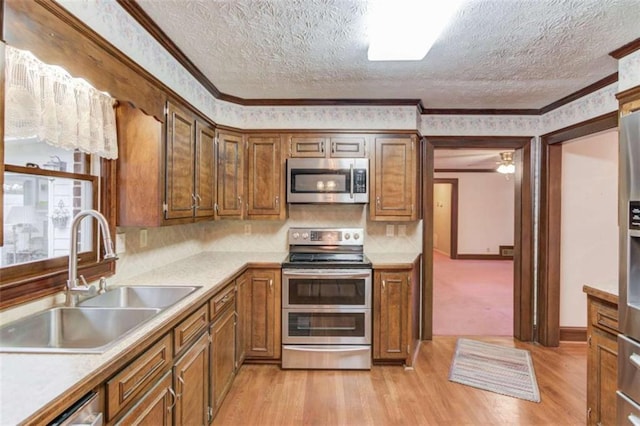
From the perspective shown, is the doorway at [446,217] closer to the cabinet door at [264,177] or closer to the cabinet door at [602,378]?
the cabinet door at [264,177]

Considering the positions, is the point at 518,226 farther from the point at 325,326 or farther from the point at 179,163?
the point at 179,163

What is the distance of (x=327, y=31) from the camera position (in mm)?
2012

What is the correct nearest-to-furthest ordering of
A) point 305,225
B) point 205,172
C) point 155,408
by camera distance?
point 155,408, point 205,172, point 305,225

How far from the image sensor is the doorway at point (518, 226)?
347cm

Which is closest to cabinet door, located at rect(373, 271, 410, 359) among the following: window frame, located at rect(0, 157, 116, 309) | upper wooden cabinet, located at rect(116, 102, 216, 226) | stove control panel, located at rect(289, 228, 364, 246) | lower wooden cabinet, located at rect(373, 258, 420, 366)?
lower wooden cabinet, located at rect(373, 258, 420, 366)

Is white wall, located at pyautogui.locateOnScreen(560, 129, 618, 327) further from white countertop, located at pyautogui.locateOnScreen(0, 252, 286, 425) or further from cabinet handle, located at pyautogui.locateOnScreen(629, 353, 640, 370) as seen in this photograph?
white countertop, located at pyautogui.locateOnScreen(0, 252, 286, 425)

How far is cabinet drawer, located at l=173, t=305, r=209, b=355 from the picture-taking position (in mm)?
1555

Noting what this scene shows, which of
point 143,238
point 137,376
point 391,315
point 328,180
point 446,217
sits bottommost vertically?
point 391,315

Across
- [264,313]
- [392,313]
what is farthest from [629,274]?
[264,313]

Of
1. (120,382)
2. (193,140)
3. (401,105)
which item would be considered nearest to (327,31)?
(193,140)

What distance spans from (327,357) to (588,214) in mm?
2989

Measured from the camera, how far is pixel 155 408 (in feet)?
4.42

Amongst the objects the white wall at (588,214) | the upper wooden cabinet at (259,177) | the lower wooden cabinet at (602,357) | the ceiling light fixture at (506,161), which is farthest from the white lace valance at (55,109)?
the ceiling light fixture at (506,161)

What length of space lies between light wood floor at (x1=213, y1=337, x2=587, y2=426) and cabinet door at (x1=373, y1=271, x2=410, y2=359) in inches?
7.3
